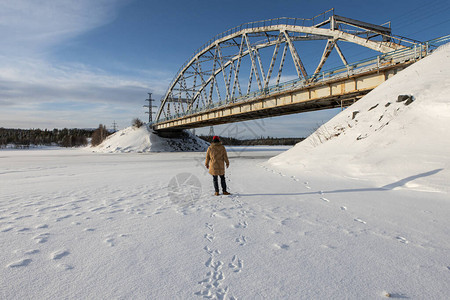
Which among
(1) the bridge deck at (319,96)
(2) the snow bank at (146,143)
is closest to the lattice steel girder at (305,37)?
(1) the bridge deck at (319,96)

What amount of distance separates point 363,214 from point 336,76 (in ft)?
51.7

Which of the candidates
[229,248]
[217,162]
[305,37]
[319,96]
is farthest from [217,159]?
[305,37]

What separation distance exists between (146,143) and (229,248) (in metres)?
50.6

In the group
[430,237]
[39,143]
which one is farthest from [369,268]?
[39,143]

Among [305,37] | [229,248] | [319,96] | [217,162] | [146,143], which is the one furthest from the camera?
[146,143]

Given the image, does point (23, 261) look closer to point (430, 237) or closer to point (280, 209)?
point (280, 209)

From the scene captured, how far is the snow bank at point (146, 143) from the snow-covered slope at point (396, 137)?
4082 cm

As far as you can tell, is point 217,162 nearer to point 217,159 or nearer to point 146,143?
point 217,159

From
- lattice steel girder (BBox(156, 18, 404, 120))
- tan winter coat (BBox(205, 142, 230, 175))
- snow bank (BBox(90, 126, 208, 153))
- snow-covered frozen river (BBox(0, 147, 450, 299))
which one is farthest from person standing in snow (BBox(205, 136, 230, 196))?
snow bank (BBox(90, 126, 208, 153))

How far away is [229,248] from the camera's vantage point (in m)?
3.17

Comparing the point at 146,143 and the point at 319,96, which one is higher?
the point at 319,96

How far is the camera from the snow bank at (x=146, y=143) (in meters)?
48.8

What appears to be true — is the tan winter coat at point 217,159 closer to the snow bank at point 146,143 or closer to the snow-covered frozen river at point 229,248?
the snow-covered frozen river at point 229,248

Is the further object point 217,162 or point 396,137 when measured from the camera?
point 396,137
